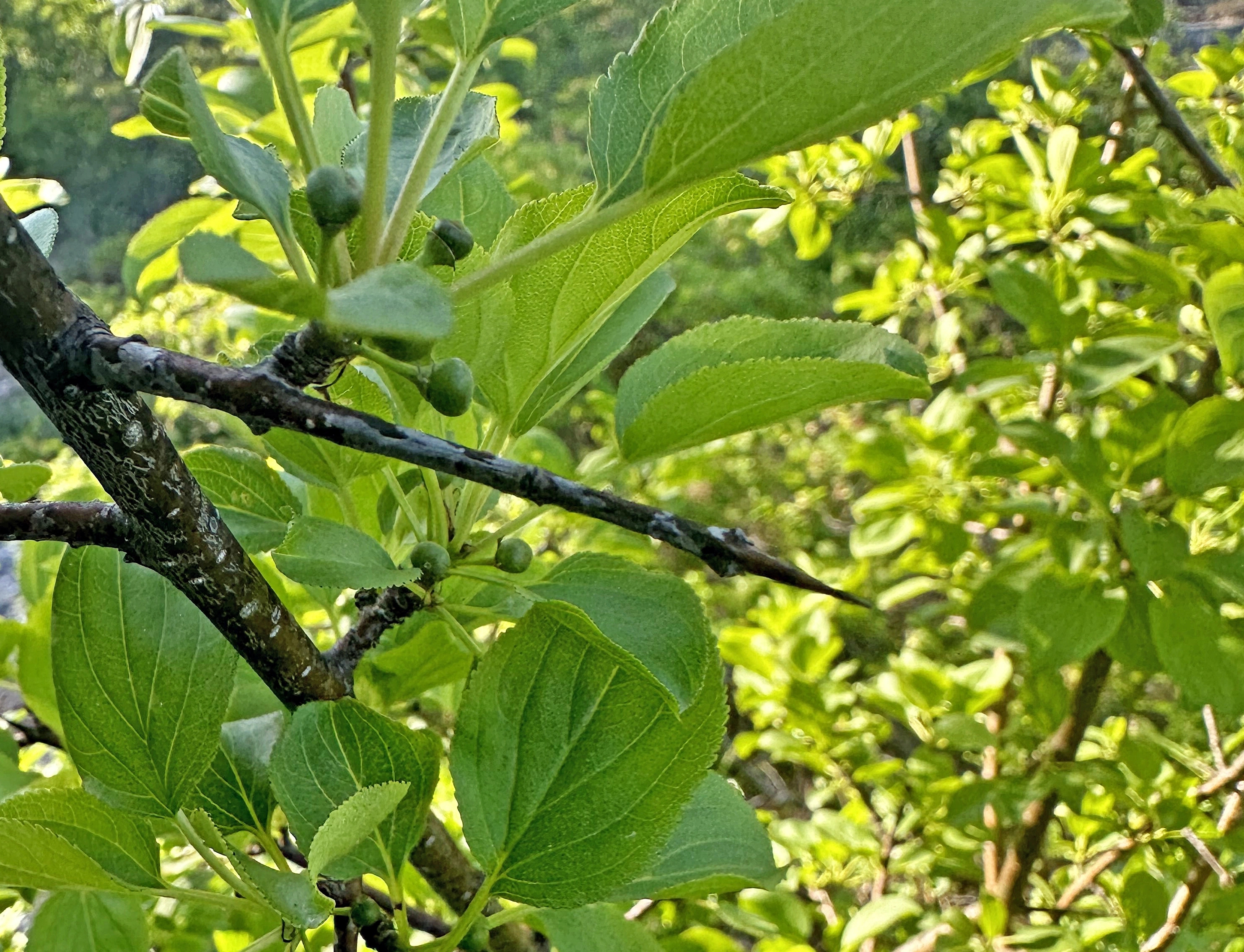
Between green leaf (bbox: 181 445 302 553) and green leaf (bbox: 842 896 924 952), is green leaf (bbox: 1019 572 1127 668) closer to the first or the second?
green leaf (bbox: 842 896 924 952)

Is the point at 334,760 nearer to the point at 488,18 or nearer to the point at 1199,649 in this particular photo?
the point at 488,18

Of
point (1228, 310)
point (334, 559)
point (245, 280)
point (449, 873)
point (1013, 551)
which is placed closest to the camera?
point (245, 280)

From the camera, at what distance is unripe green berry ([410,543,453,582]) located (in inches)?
10.6

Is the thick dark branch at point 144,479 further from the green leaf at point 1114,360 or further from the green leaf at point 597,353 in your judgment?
the green leaf at point 1114,360

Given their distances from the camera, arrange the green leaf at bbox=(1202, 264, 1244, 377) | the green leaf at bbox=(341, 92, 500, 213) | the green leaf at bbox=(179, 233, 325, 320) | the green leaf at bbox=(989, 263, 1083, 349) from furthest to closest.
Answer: the green leaf at bbox=(989, 263, 1083, 349)
the green leaf at bbox=(1202, 264, 1244, 377)
the green leaf at bbox=(341, 92, 500, 213)
the green leaf at bbox=(179, 233, 325, 320)

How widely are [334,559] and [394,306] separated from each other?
0.11 meters

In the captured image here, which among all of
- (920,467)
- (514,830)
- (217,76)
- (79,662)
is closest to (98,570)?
(79,662)

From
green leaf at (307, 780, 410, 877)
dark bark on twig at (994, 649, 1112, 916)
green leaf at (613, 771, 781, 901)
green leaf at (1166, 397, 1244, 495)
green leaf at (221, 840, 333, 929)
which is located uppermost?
green leaf at (307, 780, 410, 877)

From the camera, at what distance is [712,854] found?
1.02 feet

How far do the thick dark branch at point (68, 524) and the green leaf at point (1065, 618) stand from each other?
1.69 feet

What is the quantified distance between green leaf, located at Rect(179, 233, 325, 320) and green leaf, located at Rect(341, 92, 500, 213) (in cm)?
9

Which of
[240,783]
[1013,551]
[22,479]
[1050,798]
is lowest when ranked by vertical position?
[1050,798]

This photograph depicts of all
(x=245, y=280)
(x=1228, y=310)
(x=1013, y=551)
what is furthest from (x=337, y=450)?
(x=1013, y=551)

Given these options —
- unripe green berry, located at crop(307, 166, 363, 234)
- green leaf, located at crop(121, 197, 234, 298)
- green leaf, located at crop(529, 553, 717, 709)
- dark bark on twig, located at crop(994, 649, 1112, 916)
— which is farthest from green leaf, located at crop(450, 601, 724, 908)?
dark bark on twig, located at crop(994, 649, 1112, 916)
